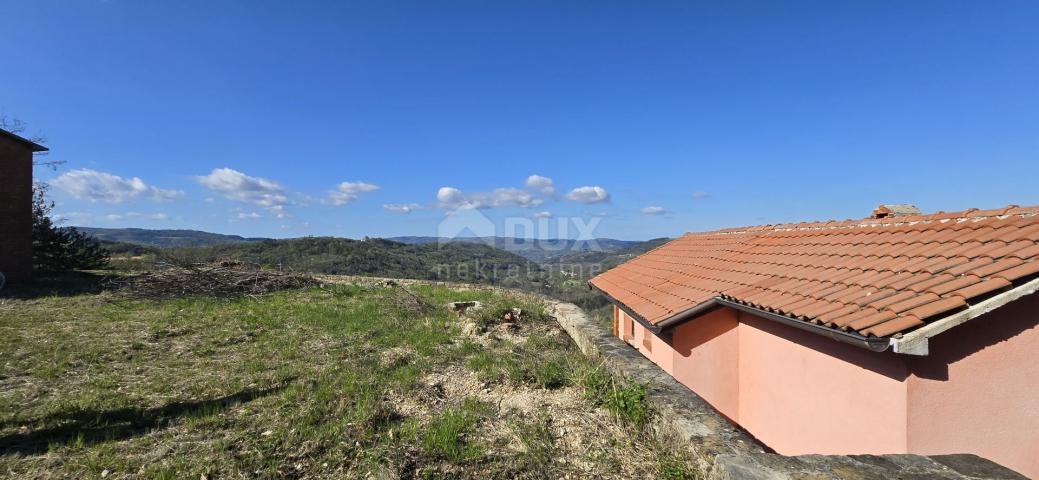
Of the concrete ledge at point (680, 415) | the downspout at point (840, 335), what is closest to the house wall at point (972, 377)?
the downspout at point (840, 335)

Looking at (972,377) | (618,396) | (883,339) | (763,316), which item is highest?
(883,339)

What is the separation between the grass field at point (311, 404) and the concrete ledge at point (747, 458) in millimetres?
169

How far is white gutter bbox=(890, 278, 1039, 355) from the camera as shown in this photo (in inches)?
113

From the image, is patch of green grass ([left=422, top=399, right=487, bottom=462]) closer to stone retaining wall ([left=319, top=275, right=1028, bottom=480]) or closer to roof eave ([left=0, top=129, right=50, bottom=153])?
stone retaining wall ([left=319, top=275, right=1028, bottom=480])

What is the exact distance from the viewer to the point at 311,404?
3.98 meters

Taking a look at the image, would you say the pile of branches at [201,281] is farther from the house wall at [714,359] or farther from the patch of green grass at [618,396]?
the house wall at [714,359]

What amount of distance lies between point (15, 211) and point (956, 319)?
64.0ft

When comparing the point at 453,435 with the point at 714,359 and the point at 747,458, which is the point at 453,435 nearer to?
the point at 747,458

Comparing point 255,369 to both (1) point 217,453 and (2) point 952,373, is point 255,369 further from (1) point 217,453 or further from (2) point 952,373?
(2) point 952,373

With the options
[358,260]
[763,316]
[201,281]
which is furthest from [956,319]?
[358,260]

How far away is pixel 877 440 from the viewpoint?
11.1 feet

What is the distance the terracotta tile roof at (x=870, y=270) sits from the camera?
123 inches

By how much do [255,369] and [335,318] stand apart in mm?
3271

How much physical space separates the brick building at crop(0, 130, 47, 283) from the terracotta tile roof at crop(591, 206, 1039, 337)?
16.8 metres
